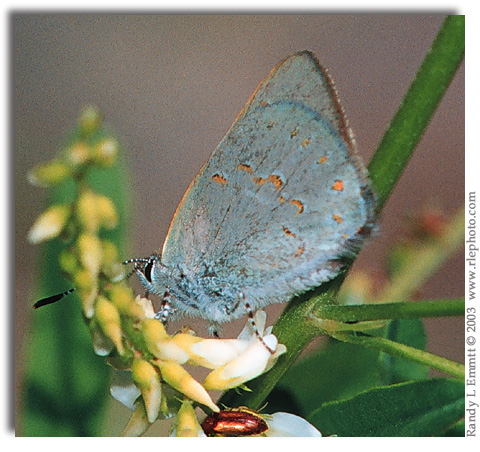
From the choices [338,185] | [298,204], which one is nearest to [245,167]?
[298,204]

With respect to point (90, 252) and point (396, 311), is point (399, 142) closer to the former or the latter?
point (396, 311)

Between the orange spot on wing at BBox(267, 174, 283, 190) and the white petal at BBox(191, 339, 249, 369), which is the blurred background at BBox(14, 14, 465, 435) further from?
the white petal at BBox(191, 339, 249, 369)

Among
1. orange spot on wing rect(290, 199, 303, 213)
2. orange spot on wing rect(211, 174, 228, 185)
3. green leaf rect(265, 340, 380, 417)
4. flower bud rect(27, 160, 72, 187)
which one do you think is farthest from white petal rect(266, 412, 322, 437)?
flower bud rect(27, 160, 72, 187)

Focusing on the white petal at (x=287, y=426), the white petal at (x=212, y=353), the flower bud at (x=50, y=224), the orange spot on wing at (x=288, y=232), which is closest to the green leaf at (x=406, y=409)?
the white petal at (x=287, y=426)

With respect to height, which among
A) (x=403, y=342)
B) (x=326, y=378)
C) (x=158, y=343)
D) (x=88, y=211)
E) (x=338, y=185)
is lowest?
(x=326, y=378)

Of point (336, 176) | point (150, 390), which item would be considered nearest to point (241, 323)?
point (336, 176)

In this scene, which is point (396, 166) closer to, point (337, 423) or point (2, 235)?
point (337, 423)
